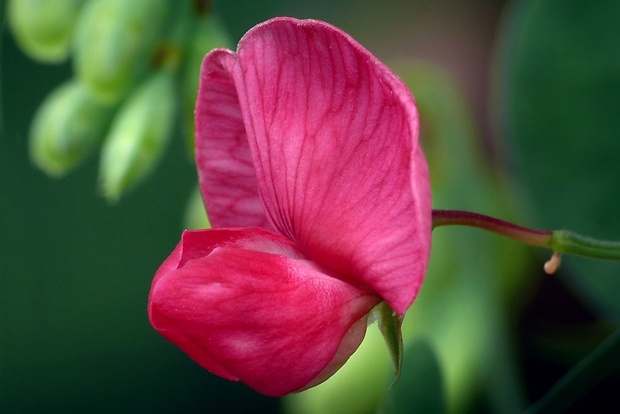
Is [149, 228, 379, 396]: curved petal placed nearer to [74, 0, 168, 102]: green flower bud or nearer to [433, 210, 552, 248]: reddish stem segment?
[433, 210, 552, 248]: reddish stem segment

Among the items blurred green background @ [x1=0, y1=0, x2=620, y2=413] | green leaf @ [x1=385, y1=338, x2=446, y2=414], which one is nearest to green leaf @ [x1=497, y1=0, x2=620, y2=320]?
blurred green background @ [x1=0, y1=0, x2=620, y2=413]

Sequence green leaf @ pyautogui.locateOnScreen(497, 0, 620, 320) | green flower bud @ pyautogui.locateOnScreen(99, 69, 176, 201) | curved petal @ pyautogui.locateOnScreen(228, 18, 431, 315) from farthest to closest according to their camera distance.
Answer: green leaf @ pyautogui.locateOnScreen(497, 0, 620, 320)
green flower bud @ pyautogui.locateOnScreen(99, 69, 176, 201)
curved petal @ pyautogui.locateOnScreen(228, 18, 431, 315)

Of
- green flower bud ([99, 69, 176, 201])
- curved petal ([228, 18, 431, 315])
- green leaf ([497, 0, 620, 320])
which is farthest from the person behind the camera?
green leaf ([497, 0, 620, 320])

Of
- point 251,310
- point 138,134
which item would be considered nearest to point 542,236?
point 251,310

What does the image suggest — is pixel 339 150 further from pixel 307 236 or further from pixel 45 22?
pixel 45 22

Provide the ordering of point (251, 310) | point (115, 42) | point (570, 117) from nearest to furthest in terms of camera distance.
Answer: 1. point (251, 310)
2. point (115, 42)
3. point (570, 117)

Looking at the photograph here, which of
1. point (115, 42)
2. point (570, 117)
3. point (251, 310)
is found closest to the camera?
point (251, 310)

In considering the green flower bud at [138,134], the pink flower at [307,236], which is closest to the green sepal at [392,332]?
the pink flower at [307,236]

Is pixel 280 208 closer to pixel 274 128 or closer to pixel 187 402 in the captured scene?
pixel 274 128
